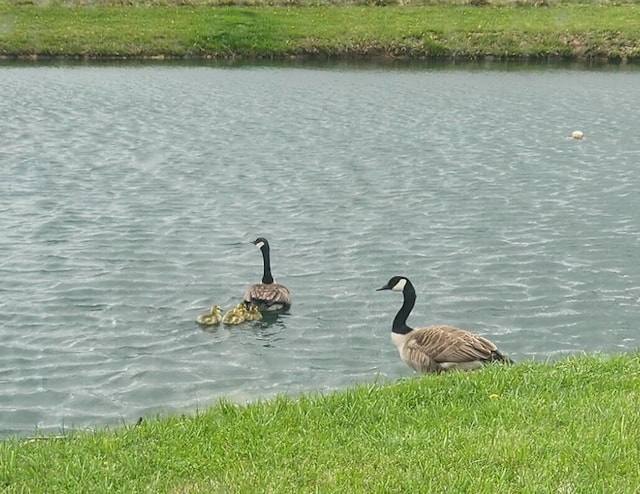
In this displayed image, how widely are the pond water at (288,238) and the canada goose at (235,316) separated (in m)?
0.17

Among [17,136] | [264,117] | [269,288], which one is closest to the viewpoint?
[269,288]

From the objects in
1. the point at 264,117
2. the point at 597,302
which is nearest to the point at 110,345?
the point at 597,302

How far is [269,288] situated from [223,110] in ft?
68.7

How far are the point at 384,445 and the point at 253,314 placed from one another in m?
6.83

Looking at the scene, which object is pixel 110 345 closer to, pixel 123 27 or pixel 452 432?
pixel 452 432

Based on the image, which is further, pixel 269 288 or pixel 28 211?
pixel 28 211

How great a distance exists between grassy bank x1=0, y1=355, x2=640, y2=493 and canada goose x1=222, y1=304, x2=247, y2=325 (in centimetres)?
481

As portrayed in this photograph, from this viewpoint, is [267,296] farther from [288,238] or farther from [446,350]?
[288,238]

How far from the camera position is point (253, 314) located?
14406mm

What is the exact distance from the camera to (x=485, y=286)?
15.7m

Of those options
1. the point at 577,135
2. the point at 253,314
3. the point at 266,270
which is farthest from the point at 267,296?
the point at 577,135

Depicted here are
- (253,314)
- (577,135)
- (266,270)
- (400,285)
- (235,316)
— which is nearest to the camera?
(400,285)

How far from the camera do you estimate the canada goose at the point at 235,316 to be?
46.3ft

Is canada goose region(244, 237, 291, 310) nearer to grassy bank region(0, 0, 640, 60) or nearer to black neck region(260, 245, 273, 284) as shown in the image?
black neck region(260, 245, 273, 284)
